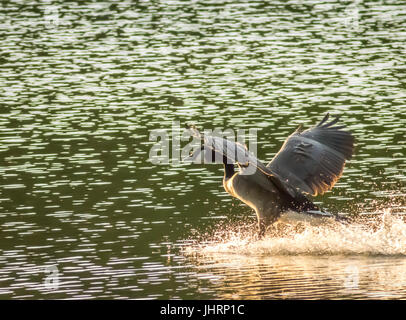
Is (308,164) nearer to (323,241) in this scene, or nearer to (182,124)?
(323,241)

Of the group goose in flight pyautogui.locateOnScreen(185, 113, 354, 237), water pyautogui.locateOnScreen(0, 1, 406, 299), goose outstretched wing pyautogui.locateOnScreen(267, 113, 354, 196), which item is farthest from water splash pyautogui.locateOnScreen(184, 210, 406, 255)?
goose outstretched wing pyautogui.locateOnScreen(267, 113, 354, 196)

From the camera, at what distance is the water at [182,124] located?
49.0 ft

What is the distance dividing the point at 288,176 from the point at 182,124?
913 centimetres

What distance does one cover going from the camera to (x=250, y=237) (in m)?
16.8

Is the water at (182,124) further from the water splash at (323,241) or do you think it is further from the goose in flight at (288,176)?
the goose in flight at (288,176)

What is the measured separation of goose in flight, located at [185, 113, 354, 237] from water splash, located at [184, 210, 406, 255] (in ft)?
1.17

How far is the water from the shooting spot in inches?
588

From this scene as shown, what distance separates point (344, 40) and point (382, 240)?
69.9ft

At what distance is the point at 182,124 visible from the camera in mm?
25281

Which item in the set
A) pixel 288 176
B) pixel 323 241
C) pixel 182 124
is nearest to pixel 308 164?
pixel 288 176

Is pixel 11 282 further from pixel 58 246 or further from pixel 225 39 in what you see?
pixel 225 39

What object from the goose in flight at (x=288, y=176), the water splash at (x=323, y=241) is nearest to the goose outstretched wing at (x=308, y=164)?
the goose in flight at (x=288, y=176)

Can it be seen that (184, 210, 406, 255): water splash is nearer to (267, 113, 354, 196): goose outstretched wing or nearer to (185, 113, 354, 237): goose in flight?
(185, 113, 354, 237): goose in flight
